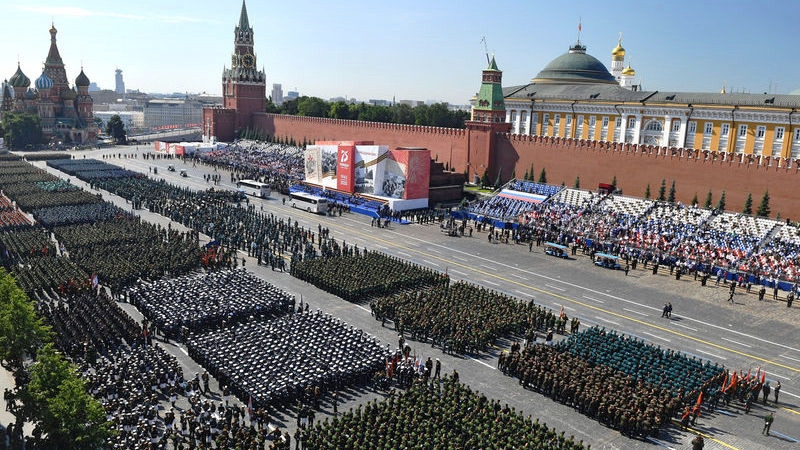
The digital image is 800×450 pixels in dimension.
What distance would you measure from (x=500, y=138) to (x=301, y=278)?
3046cm

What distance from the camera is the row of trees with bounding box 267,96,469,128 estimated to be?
87.6m

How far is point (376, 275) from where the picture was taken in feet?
94.9

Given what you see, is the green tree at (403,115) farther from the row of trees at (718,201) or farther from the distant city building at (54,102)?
the row of trees at (718,201)

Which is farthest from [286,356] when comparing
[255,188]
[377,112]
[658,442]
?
[377,112]

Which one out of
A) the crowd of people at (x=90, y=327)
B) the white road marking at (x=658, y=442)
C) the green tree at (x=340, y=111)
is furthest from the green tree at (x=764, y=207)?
the green tree at (x=340, y=111)

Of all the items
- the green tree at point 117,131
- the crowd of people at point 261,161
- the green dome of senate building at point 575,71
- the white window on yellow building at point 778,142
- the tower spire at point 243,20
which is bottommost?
the crowd of people at point 261,161

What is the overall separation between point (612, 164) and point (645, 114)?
928 cm

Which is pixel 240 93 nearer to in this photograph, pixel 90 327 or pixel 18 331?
pixel 90 327

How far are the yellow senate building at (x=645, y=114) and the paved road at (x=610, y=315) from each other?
17230mm

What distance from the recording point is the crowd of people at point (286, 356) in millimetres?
18094

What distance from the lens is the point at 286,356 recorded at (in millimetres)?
19656

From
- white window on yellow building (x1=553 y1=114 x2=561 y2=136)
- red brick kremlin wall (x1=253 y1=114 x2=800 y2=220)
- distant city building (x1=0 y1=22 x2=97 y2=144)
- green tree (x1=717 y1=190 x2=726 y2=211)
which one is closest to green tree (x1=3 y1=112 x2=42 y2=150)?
distant city building (x1=0 y1=22 x2=97 y2=144)

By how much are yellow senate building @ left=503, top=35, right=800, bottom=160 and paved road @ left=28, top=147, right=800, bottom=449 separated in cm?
1723

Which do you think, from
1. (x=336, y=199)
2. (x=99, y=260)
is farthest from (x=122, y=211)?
(x=336, y=199)
